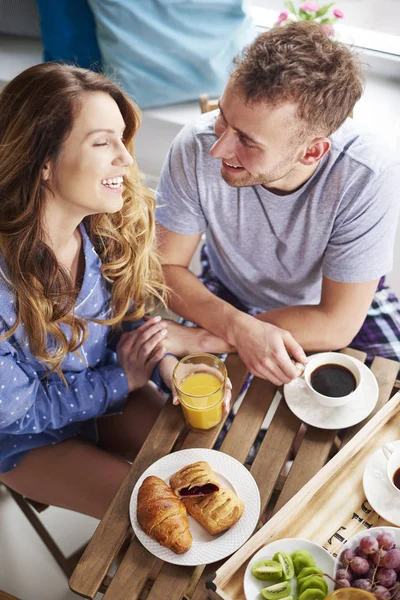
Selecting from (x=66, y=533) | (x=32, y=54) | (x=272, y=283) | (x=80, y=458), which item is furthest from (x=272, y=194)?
(x=32, y=54)

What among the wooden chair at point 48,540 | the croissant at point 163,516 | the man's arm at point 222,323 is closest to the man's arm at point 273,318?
the man's arm at point 222,323

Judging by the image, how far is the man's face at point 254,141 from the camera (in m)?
1.44

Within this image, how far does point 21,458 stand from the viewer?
63.0 inches

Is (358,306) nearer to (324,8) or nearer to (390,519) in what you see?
(390,519)

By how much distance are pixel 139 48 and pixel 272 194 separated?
89 cm

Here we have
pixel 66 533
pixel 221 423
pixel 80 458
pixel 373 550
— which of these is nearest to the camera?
pixel 373 550

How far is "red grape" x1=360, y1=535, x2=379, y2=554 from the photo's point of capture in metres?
1.11

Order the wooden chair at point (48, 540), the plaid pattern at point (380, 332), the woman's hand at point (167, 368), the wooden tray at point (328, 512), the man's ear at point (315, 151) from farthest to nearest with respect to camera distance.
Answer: the wooden chair at point (48, 540)
the plaid pattern at point (380, 332)
the woman's hand at point (167, 368)
the man's ear at point (315, 151)
the wooden tray at point (328, 512)

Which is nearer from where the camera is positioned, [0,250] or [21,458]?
[0,250]

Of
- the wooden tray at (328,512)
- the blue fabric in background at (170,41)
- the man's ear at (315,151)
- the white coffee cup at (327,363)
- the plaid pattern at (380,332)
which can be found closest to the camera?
the wooden tray at (328,512)

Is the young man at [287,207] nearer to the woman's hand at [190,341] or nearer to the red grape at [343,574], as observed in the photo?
the woman's hand at [190,341]

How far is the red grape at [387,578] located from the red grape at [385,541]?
0.14 feet

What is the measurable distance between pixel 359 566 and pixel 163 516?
0.35 m

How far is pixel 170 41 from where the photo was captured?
222 centimetres
